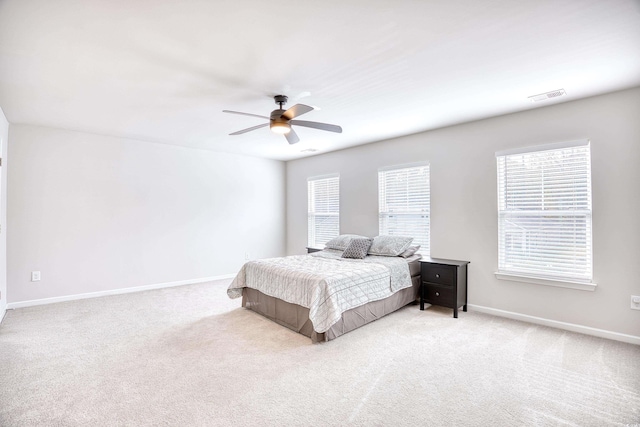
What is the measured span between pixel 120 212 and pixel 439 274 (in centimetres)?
500

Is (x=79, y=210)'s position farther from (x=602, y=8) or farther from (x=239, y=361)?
(x=602, y=8)

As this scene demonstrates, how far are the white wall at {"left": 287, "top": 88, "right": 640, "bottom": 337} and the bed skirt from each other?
98cm

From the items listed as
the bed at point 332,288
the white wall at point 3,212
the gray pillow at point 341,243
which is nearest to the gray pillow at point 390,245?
the bed at point 332,288

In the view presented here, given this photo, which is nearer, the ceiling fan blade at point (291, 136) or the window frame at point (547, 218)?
the window frame at point (547, 218)

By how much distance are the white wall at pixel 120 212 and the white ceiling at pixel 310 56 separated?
0.91 meters

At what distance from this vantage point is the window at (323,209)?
20.4 ft

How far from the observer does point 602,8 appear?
1.92 m

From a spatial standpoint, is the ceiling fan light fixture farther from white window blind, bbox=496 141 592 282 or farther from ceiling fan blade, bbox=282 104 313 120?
white window blind, bbox=496 141 592 282

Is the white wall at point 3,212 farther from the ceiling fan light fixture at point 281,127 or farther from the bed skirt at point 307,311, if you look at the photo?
the ceiling fan light fixture at point 281,127

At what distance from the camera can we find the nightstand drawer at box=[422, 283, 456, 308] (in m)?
3.95

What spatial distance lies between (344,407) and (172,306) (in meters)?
3.20

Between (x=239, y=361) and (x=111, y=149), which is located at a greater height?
(x=111, y=149)

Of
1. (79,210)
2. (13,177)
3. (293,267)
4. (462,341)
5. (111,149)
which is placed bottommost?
(462,341)

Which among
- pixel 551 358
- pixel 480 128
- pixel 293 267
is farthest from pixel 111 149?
pixel 551 358
